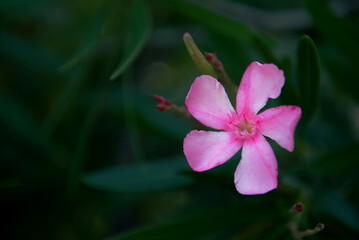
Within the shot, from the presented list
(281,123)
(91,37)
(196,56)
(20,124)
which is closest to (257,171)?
(281,123)

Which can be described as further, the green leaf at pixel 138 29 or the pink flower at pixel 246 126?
the green leaf at pixel 138 29

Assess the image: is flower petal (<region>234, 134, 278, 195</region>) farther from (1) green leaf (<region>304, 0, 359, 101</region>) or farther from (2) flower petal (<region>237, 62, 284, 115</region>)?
(1) green leaf (<region>304, 0, 359, 101</region>)

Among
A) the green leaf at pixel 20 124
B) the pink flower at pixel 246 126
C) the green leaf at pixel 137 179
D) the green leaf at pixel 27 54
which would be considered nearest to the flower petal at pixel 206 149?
the pink flower at pixel 246 126

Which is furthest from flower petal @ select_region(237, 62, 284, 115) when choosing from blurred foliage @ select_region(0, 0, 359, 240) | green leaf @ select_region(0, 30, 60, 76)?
green leaf @ select_region(0, 30, 60, 76)

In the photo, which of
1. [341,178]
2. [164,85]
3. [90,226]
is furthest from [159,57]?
[341,178]

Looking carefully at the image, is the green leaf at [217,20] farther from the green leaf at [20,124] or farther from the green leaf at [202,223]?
the green leaf at [20,124]

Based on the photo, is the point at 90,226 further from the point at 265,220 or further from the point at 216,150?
the point at 216,150
